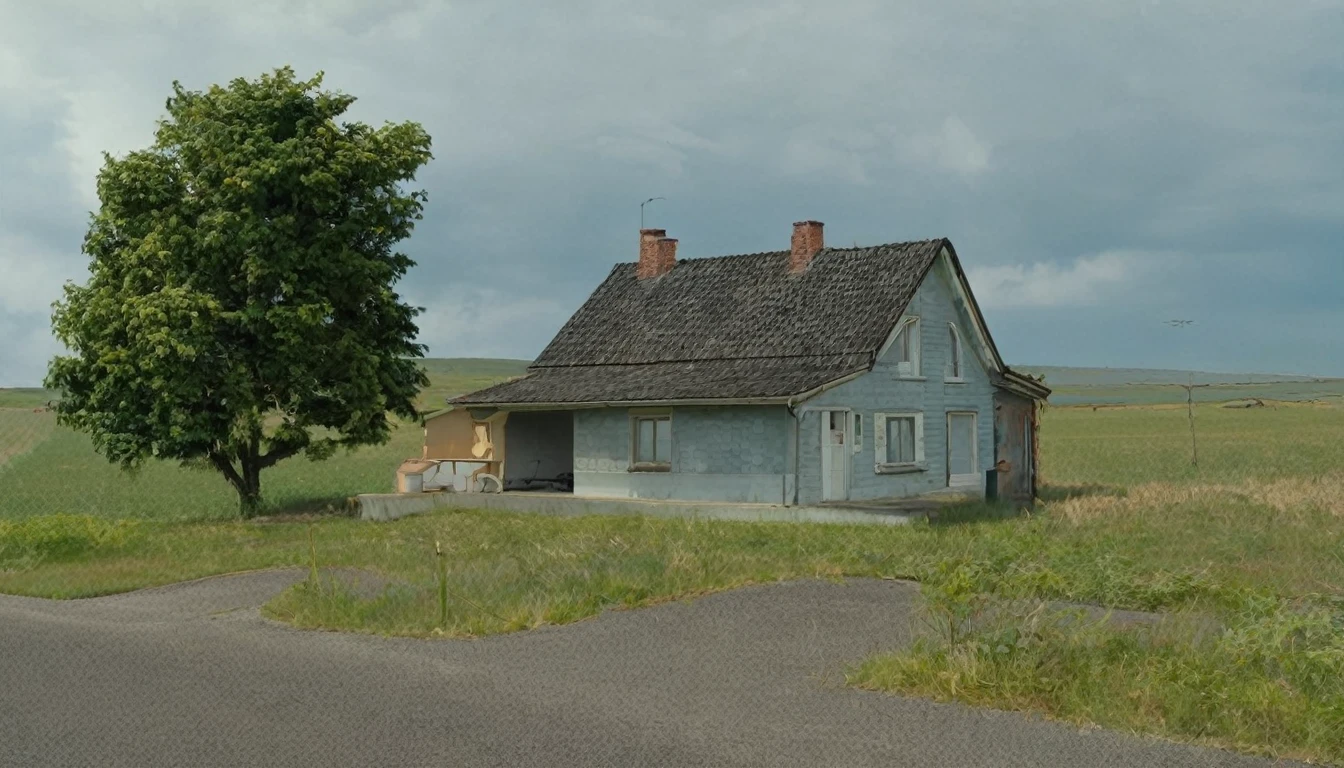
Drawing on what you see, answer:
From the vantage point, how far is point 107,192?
28547 mm

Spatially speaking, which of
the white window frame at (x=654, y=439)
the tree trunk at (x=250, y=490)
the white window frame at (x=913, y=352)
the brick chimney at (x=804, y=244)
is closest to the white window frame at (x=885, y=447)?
the white window frame at (x=913, y=352)

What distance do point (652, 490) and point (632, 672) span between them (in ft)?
56.3

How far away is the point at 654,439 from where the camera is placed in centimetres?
2859

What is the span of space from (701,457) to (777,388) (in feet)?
8.49

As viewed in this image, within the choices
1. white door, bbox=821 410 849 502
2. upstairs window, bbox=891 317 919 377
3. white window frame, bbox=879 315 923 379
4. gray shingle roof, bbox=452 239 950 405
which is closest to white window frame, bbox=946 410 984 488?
white window frame, bbox=879 315 923 379

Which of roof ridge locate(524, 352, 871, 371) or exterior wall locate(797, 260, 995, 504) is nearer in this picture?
A: exterior wall locate(797, 260, 995, 504)

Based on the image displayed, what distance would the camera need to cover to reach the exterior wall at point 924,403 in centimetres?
2658

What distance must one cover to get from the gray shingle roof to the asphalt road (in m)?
13.2

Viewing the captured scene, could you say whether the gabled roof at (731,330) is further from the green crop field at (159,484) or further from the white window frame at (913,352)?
the green crop field at (159,484)

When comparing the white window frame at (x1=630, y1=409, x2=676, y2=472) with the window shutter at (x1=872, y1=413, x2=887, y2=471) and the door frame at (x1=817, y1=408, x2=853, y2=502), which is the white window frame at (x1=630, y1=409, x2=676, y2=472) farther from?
the window shutter at (x1=872, y1=413, x2=887, y2=471)

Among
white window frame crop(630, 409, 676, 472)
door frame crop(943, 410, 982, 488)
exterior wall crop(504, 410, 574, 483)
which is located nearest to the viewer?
white window frame crop(630, 409, 676, 472)

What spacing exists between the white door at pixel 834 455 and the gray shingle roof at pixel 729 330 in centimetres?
110

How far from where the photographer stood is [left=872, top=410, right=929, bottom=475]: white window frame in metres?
28.4

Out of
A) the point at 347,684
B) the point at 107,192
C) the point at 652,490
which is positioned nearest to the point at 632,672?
the point at 347,684
